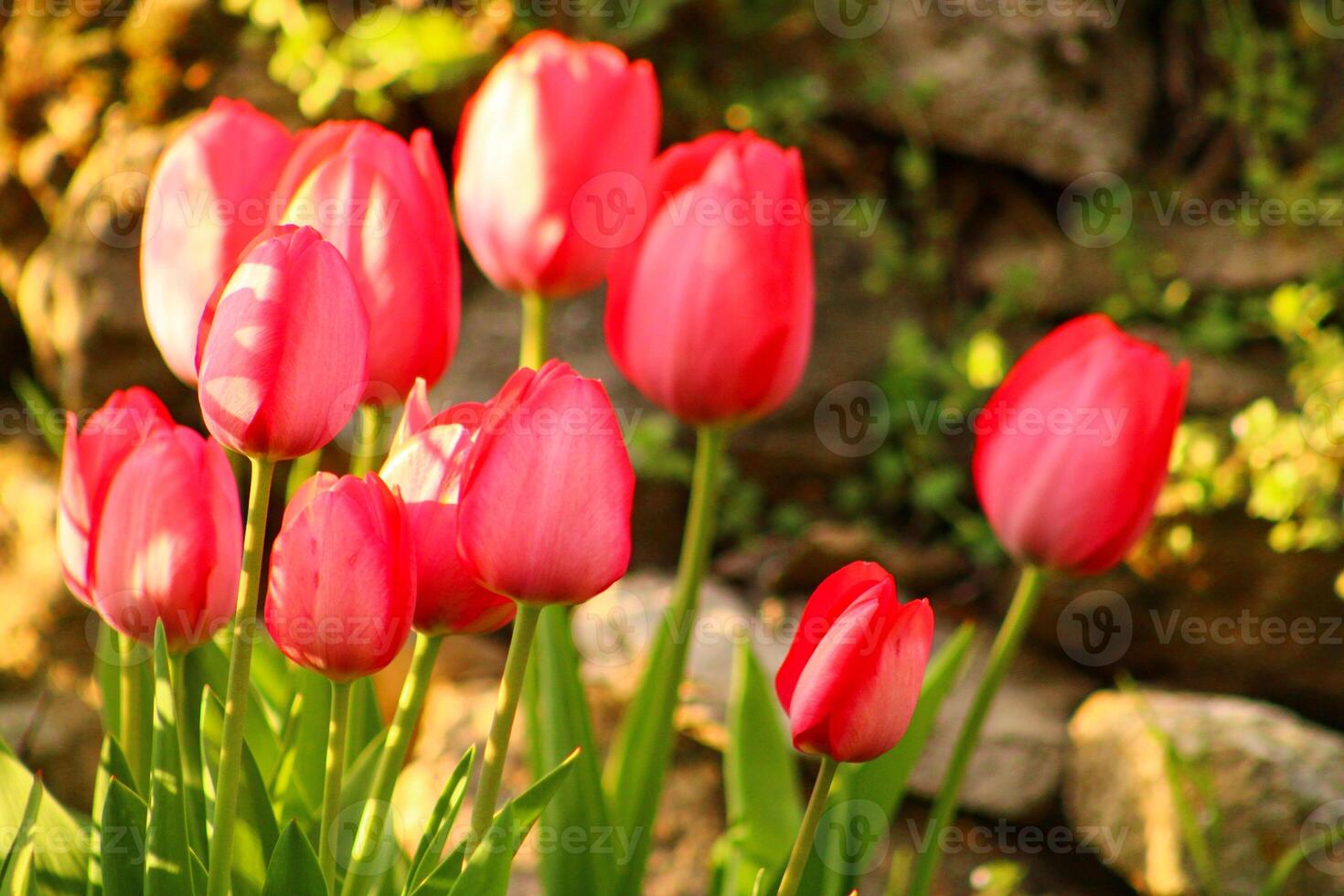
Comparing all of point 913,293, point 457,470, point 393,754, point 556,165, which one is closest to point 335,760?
point 393,754

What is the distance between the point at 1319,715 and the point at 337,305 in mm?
1718

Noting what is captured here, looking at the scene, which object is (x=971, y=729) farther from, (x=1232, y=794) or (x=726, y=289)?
(x=1232, y=794)

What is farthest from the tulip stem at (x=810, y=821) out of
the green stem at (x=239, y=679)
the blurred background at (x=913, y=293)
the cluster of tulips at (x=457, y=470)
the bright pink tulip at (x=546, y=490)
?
the blurred background at (x=913, y=293)

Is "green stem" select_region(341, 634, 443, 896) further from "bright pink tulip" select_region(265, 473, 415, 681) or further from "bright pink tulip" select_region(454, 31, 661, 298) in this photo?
"bright pink tulip" select_region(454, 31, 661, 298)

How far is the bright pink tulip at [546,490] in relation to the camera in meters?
0.50

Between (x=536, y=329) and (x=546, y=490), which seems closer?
(x=546, y=490)

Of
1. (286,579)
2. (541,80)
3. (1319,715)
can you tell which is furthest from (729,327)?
(1319,715)

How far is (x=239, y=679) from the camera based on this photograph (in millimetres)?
505

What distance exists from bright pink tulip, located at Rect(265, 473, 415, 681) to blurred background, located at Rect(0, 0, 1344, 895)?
1.18m

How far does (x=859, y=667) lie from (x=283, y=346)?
10.6 inches

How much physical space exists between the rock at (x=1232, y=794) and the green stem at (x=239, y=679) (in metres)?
1.13

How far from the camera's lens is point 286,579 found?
1.67 feet

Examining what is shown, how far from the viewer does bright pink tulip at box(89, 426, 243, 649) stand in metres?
0.56

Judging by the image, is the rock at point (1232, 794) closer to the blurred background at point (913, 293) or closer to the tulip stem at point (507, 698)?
the blurred background at point (913, 293)
